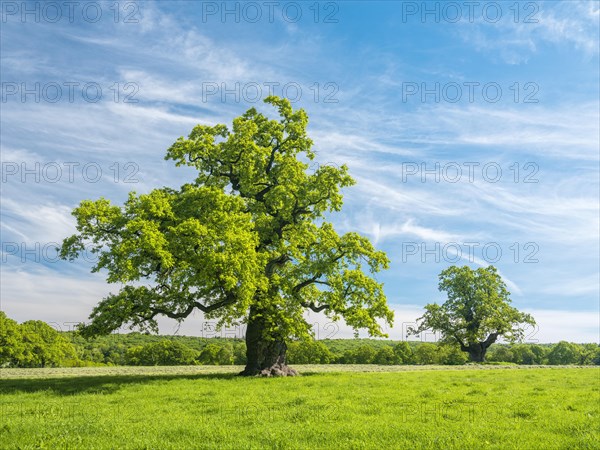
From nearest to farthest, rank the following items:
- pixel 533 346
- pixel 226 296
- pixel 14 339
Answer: pixel 226 296 → pixel 14 339 → pixel 533 346

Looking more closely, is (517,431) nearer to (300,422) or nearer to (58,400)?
(300,422)

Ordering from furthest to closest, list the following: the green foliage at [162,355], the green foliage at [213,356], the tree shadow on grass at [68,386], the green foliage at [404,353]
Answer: the green foliage at [404,353] → the green foliage at [213,356] → the green foliage at [162,355] → the tree shadow on grass at [68,386]

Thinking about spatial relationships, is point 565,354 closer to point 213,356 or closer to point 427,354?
point 427,354

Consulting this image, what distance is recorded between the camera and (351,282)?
35.4m

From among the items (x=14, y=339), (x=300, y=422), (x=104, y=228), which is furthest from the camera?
(x=14, y=339)

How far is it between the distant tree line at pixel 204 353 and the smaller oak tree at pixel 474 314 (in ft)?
10.8

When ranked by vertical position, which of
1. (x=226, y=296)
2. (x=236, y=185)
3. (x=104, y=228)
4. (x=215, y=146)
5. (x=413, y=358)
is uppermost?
(x=215, y=146)

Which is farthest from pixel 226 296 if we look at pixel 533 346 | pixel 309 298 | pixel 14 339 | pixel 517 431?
pixel 533 346

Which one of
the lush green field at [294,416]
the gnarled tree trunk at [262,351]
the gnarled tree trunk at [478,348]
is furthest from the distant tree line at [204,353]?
the lush green field at [294,416]

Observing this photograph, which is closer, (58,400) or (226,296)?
(58,400)

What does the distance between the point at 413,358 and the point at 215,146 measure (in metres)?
82.8

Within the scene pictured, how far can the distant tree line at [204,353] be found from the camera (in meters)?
85.4

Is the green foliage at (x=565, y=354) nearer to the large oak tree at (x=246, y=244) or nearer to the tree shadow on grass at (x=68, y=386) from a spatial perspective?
the large oak tree at (x=246, y=244)

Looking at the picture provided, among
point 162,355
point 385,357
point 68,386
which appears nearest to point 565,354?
point 385,357
